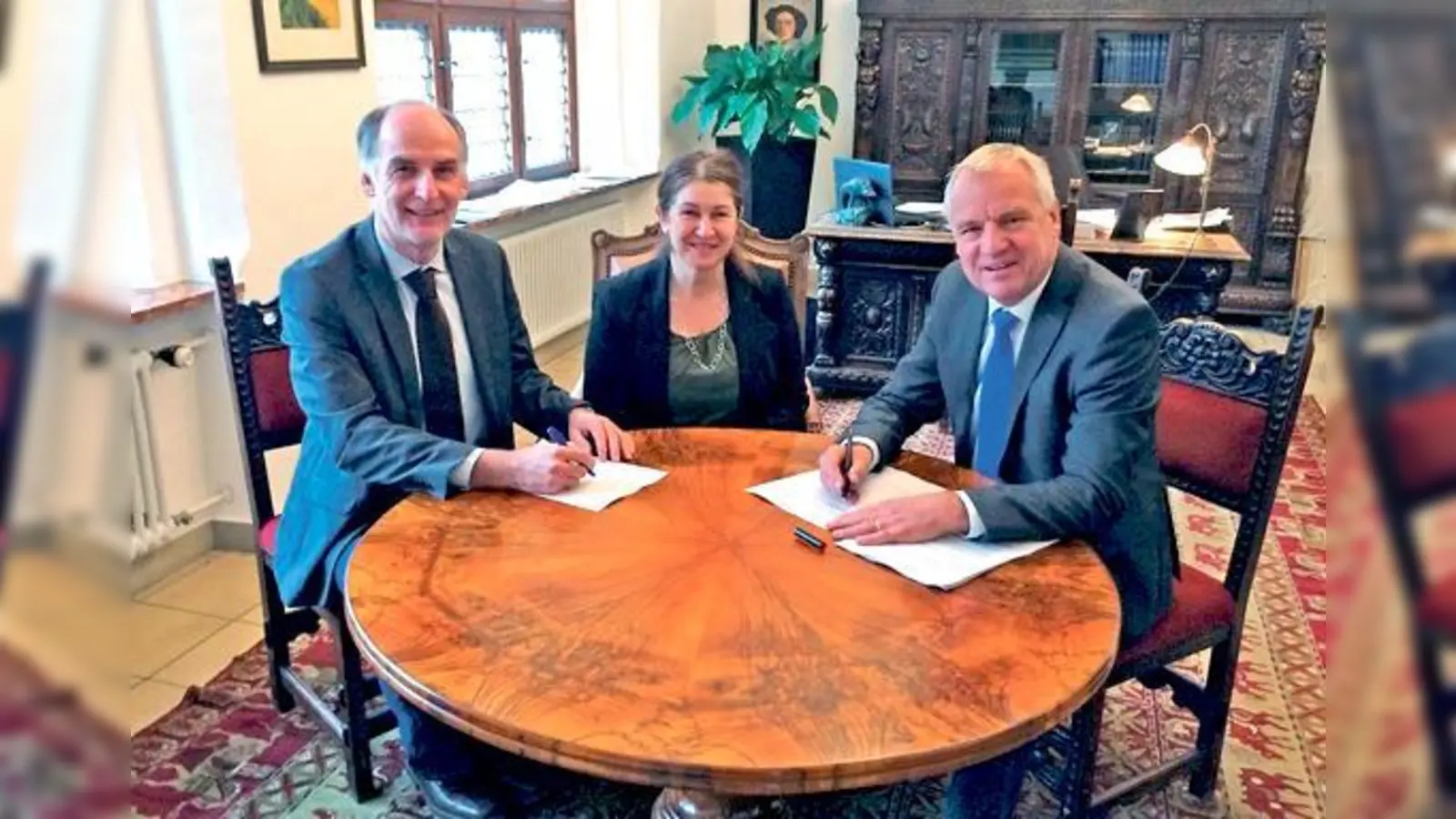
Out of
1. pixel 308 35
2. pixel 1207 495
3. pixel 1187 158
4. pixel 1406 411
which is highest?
pixel 308 35

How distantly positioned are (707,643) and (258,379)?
3.93ft

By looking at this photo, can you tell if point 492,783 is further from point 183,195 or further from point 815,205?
point 815,205

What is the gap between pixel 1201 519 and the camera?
3.14 meters

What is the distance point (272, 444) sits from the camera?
6.48 ft

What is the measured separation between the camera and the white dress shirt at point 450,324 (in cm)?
176

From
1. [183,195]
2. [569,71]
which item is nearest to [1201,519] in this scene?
[183,195]

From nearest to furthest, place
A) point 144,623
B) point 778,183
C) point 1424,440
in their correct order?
point 1424,440 → point 144,623 → point 778,183

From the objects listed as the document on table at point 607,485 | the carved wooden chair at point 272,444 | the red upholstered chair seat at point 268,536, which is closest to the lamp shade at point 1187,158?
the document on table at point 607,485

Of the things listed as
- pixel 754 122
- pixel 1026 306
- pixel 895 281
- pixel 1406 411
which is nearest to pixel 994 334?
pixel 1026 306

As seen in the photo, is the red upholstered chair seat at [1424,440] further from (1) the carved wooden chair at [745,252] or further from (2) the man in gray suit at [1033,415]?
(1) the carved wooden chair at [745,252]

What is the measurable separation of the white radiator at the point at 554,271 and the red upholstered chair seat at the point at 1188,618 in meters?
2.83

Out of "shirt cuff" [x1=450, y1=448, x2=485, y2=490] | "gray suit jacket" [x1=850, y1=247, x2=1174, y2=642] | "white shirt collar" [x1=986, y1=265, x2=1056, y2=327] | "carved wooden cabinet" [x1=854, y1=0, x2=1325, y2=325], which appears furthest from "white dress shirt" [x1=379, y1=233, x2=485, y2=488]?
"carved wooden cabinet" [x1=854, y1=0, x2=1325, y2=325]

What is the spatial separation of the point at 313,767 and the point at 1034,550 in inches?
52.7

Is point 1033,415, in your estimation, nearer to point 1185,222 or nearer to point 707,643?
point 707,643
